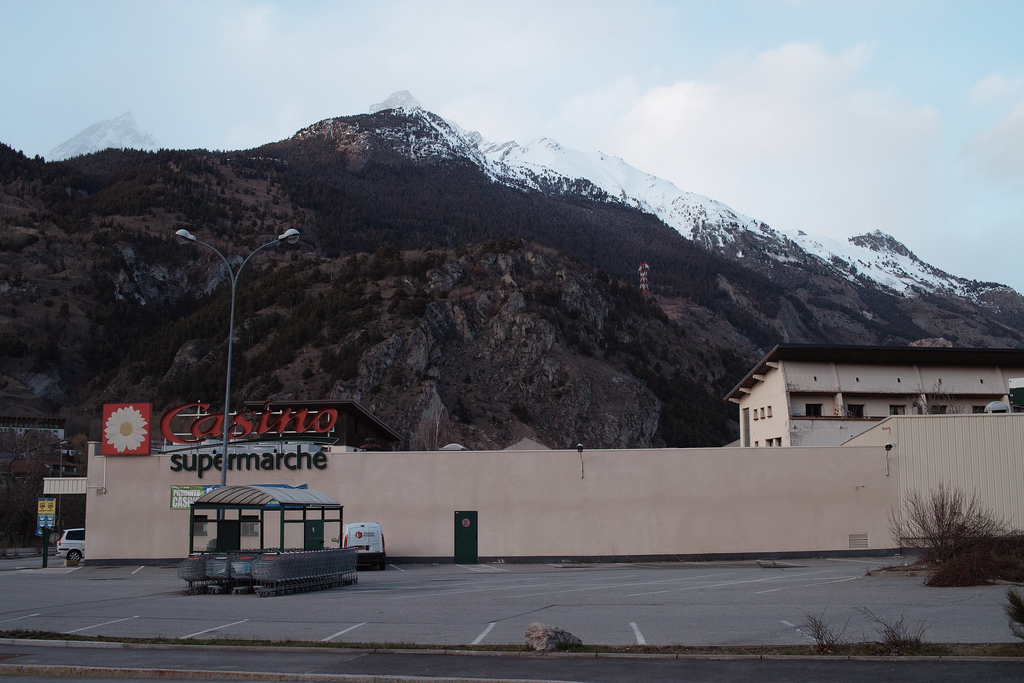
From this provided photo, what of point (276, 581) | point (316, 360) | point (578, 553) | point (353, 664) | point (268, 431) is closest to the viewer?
point (353, 664)

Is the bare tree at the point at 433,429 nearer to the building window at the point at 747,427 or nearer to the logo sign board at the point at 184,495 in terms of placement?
the building window at the point at 747,427

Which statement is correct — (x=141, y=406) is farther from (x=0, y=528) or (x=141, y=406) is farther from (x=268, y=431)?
(x=0, y=528)

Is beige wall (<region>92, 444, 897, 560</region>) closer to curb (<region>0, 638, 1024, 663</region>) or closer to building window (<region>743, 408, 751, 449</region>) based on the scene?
curb (<region>0, 638, 1024, 663</region>)

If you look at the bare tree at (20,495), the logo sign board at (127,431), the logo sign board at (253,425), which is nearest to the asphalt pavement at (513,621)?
the logo sign board at (127,431)

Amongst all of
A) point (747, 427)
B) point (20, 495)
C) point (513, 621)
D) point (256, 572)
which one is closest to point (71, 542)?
point (20, 495)

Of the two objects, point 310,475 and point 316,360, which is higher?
point 316,360

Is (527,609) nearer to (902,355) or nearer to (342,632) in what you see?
(342,632)

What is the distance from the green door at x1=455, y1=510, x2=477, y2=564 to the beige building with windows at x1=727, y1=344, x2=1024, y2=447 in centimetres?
2225

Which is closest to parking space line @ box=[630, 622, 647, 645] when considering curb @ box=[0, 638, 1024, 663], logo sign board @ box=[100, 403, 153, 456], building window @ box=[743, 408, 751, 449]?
curb @ box=[0, 638, 1024, 663]

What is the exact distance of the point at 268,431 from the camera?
32.8 m

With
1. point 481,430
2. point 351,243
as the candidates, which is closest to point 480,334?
point 481,430

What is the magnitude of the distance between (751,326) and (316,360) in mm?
89635

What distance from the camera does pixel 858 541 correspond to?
97.0ft

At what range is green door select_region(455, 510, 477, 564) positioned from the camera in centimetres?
2995
